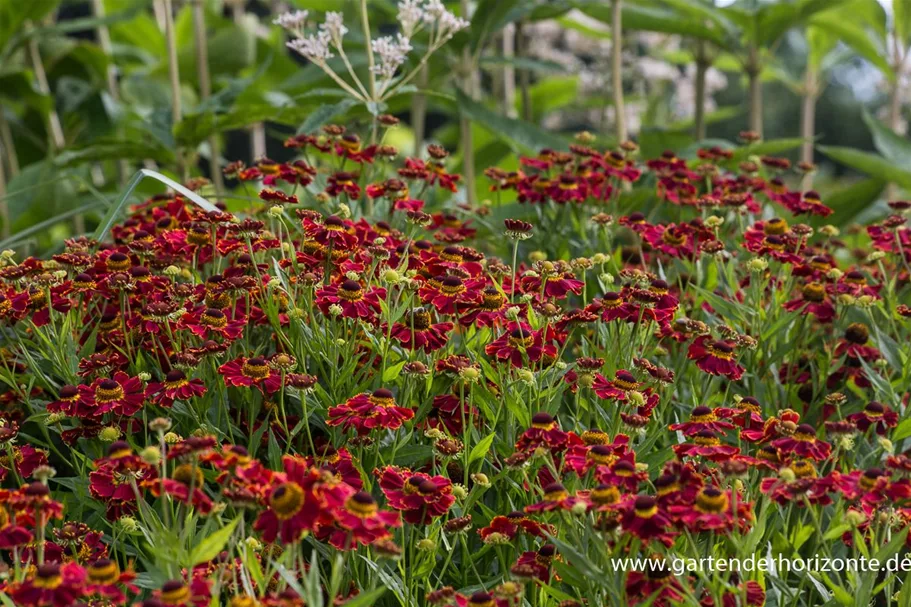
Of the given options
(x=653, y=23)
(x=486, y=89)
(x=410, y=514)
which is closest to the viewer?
(x=410, y=514)

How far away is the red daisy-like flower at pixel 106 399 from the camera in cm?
116

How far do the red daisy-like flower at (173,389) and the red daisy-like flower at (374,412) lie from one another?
0.17 meters

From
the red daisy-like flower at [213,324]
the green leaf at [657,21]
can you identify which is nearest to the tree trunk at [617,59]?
the green leaf at [657,21]

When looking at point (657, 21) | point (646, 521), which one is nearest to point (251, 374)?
point (646, 521)

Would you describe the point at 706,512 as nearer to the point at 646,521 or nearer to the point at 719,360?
the point at 646,521

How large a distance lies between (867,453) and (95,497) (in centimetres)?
100

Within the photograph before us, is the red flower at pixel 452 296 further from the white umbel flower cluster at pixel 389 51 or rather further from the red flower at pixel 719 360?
the white umbel flower cluster at pixel 389 51

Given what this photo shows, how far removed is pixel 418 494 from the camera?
41.1 inches

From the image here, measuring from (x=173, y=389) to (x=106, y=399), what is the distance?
0.07 m

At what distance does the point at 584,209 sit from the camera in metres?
1.92

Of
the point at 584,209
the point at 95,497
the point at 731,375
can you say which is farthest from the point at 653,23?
the point at 95,497

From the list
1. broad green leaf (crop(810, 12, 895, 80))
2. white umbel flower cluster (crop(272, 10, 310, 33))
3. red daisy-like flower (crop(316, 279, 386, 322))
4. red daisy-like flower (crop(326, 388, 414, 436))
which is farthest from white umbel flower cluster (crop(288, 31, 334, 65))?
broad green leaf (crop(810, 12, 895, 80))

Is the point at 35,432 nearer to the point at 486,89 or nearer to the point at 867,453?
the point at 867,453

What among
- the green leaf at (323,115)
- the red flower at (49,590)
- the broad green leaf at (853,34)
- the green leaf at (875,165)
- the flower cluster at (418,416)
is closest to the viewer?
the red flower at (49,590)
